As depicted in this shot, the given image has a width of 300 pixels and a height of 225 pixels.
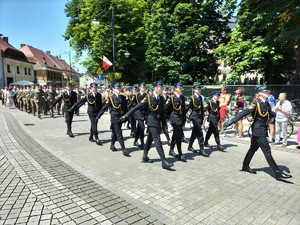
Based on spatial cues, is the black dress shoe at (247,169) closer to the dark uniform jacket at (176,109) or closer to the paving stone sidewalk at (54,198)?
the dark uniform jacket at (176,109)

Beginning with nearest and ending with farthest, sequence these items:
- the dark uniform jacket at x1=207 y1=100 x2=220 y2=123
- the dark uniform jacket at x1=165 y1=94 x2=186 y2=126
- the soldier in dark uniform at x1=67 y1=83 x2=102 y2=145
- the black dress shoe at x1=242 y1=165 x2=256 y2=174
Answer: the black dress shoe at x1=242 y1=165 x2=256 y2=174 < the dark uniform jacket at x1=165 y1=94 x2=186 y2=126 < the dark uniform jacket at x1=207 y1=100 x2=220 y2=123 < the soldier in dark uniform at x1=67 y1=83 x2=102 y2=145

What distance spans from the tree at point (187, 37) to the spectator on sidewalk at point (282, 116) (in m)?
14.0

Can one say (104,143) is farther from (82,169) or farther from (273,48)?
(273,48)

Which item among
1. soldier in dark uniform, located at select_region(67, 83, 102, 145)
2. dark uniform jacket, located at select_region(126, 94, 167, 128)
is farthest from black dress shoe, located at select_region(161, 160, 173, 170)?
soldier in dark uniform, located at select_region(67, 83, 102, 145)

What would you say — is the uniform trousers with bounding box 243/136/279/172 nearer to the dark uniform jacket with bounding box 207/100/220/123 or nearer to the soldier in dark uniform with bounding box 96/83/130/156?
the dark uniform jacket with bounding box 207/100/220/123

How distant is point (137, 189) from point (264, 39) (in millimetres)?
13876

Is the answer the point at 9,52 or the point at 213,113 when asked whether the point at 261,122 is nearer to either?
the point at 213,113

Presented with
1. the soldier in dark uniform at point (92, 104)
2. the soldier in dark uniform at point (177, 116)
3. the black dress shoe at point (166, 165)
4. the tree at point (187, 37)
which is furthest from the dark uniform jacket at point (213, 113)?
the tree at point (187, 37)

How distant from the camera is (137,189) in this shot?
16.3ft

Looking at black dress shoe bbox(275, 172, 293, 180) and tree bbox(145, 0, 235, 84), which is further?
tree bbox(145, 0, 235, 84)

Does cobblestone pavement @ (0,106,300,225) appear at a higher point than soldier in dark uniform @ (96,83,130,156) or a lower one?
lower

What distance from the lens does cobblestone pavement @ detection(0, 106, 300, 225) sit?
13.0 ft

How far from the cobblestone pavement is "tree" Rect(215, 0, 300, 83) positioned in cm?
875

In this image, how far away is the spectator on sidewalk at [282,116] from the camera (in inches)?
349
